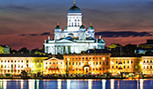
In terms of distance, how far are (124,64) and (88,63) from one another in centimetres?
674

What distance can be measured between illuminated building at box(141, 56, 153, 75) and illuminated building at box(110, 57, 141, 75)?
1520 millimetres

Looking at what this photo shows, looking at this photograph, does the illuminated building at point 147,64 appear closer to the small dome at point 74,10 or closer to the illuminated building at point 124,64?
the illuminated building at point 124,64

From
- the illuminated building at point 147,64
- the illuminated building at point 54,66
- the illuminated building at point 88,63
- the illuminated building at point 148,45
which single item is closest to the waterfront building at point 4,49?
the illuminated building at point 148,45

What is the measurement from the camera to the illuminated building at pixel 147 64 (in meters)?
127

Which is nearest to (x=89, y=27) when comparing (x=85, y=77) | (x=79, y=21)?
(x=79, y=21)

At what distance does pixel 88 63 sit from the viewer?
431ft

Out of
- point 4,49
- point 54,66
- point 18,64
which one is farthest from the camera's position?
point 4,49

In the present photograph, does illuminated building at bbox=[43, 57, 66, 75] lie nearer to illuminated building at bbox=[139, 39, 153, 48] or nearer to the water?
the water

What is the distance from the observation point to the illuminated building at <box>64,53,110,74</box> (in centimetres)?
12988

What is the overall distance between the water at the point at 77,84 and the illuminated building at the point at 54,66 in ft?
41.3

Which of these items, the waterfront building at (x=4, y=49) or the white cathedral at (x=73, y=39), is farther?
the waterfront building at (x=4, y=49)

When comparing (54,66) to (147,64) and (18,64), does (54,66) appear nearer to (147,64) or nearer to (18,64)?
(18,64)

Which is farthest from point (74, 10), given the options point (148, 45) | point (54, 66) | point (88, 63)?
point (88, 63)

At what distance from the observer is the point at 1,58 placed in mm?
135500
